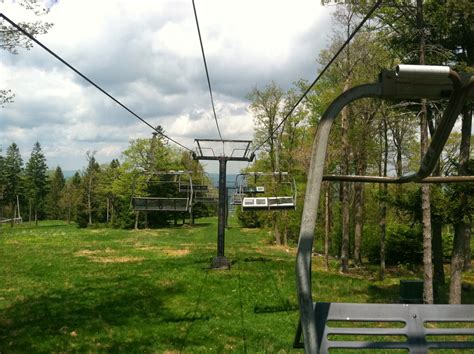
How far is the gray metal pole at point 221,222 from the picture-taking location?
733 inches

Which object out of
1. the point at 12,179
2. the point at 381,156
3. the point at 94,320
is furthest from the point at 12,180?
the point at 94,320

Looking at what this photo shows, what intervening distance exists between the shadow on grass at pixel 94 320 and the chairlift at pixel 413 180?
7.30 metres

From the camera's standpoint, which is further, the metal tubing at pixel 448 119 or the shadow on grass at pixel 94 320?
the shadow on grass at pixel 94 320

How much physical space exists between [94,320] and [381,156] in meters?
21.0

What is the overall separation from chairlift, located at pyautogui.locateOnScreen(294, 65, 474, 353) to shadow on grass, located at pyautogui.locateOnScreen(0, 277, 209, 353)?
7300 millimetres

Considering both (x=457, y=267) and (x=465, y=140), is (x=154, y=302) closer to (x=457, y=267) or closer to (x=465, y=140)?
(x=457, y=267)

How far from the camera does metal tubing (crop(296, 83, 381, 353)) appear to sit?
1.76 meters

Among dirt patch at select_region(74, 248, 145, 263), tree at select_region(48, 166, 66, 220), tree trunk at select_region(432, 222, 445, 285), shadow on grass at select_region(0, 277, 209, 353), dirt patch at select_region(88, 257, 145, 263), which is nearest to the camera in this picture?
shadow on grass at select_region(0, 277, 209, 353)

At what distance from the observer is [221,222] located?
19.0 m

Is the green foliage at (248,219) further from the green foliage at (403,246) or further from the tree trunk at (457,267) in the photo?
the tree trunk at (457,267)

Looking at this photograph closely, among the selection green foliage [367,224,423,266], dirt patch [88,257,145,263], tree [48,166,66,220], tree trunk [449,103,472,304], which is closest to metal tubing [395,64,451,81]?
tree trunk [449,103,472,304]

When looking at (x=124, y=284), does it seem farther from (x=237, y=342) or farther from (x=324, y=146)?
(x=324, y=146)

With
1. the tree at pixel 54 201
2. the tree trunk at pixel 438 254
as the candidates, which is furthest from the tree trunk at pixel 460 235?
the tree at pixel 54 201

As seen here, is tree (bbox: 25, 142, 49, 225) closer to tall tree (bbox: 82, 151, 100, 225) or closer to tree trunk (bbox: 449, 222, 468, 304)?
tall tree (bbox: 82, 151, 100, 225)
